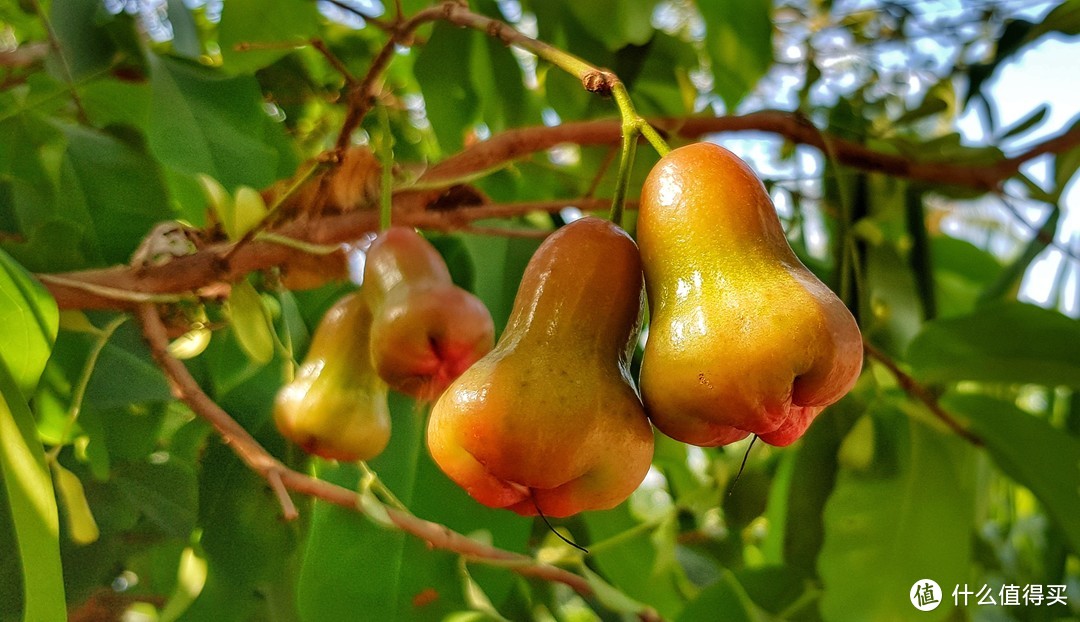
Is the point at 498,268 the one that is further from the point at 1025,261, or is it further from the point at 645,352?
the point at 1025,261

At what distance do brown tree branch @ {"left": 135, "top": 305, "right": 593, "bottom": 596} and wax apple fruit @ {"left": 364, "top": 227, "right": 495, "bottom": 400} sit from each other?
0.14 meters

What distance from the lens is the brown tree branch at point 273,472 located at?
0.50 m

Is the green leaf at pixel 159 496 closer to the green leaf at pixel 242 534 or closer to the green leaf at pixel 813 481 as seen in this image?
the green leaf at pixel 242 534

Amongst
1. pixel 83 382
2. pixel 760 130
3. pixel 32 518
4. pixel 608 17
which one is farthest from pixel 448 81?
pixel 32 518

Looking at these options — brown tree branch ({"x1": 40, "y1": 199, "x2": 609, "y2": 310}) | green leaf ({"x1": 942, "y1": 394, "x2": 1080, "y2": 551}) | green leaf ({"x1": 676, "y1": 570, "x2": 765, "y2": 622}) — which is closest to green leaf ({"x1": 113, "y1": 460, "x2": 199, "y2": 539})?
brown tree branch ({"x1": 40, "y1": 199, "x2": 609, "y2": 310})

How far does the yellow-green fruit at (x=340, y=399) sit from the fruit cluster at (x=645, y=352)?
7 centimetres

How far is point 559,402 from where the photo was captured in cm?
28

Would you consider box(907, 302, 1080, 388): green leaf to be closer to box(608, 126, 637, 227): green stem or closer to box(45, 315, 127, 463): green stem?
box(608, 126, 637, 227): green stem

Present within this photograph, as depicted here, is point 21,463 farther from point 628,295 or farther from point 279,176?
point 279,176

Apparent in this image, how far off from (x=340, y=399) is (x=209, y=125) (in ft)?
0.77

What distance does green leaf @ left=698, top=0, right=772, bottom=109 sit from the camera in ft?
2.30

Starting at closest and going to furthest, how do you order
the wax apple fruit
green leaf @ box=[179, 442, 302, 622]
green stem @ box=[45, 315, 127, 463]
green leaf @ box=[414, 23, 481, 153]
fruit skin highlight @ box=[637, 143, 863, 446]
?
fruit skin highlight @ box=[637, 143, 863, 446] < the wax apple fruit < green stem @ box=[45, 315, 127, 463] < green leaf @ box=[179, 442, 302, 622] < green leaf @ box=[414, 23, 481, 153]

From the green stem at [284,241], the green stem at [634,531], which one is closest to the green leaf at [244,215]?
the green stem at [284,241]

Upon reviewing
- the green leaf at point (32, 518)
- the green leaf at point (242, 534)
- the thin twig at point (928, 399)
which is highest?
the green leaf at point (32, 518)
